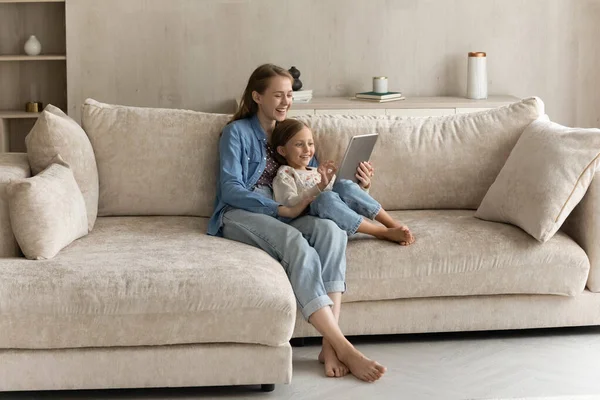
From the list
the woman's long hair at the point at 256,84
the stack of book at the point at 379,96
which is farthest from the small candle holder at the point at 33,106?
the woman's long hair at the point at 256,84

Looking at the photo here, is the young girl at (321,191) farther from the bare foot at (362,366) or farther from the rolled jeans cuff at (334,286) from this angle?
the bare foot at (362,366)

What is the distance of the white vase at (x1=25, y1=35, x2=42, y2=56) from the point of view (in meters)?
5.44

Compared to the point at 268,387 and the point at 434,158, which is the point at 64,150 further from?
the point at 434,158

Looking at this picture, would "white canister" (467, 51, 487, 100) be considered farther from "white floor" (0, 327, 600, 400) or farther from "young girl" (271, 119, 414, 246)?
"white floor" (0, 327, 600, 400)

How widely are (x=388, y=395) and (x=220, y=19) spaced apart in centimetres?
313

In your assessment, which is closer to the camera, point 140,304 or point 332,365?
point 140,304

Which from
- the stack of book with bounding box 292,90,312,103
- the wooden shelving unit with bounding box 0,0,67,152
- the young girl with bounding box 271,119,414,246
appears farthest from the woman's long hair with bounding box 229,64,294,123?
the wooden shelving unit with bounding box 0,0,67,152

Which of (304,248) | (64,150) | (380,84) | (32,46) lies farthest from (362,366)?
(32,46)

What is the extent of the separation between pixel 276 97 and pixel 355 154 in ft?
1.29

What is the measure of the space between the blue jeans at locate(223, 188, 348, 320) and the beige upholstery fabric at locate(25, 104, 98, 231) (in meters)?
0.57

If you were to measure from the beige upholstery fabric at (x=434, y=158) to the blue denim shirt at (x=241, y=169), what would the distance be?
0.23 m

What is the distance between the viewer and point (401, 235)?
10.9ft

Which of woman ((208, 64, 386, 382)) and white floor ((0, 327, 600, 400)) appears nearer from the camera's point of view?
white floor ((0, 327, 600, 400))

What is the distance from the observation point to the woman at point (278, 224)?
3.07m
